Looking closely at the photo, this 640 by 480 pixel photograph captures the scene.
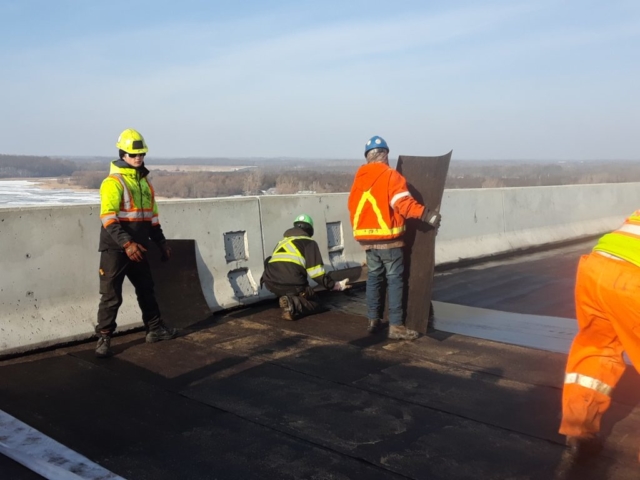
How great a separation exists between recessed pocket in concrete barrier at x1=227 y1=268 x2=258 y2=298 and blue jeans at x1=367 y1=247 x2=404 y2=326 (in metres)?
1.77

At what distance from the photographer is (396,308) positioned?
21.8 feet

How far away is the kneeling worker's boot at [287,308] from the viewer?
24.0ft

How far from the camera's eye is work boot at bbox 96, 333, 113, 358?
6096mm

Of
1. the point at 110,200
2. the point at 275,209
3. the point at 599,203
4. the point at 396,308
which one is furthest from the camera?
the point at 599,203

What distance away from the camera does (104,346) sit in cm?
612

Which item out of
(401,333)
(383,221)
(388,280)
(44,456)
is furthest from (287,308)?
(44,456)

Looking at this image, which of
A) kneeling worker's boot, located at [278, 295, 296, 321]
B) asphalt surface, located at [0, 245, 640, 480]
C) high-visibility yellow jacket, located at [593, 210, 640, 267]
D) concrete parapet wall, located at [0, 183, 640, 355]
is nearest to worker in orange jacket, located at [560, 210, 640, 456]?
high-visibility yellow jacket, located at [593, 210, 640, 267]

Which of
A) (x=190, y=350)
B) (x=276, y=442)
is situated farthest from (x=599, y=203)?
(x=276, y=442)

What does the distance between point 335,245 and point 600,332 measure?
566cm

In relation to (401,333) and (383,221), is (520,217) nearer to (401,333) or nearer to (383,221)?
(383,221)

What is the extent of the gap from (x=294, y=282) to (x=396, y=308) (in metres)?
1.45

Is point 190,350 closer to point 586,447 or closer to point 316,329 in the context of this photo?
point 316,329

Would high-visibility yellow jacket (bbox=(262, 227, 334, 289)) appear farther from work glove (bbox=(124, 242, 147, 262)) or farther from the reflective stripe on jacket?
work glove (bbox=(124, 242, 147, 262))

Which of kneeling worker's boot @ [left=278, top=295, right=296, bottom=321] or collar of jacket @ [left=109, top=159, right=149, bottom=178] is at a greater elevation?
collar of jacket @ [left=109, top=159, right=149, bottom=178]
